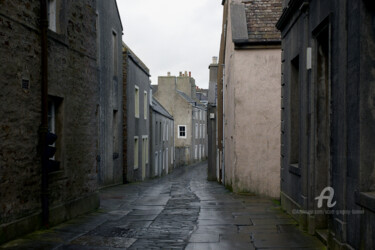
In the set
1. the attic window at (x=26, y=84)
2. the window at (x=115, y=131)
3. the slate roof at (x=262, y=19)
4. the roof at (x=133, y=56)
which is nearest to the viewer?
the attic window at (x=26, y=84)

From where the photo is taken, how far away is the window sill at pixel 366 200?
197 inches

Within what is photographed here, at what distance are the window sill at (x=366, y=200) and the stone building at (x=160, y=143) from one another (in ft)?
93.3

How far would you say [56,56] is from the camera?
30.5 ft

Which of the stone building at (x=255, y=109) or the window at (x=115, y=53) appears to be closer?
the stone building at (x=255, y=109)

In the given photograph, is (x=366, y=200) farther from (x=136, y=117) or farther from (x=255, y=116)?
(x=136, y=117)

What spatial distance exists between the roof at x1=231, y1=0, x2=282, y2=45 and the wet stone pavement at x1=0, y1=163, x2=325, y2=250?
5.99 metres

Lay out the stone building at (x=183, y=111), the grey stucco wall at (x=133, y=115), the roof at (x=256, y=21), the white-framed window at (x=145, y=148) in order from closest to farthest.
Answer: the roof at (x=256, y=21)
the grey stucco wall at (x=133, y=115)
the white-framed window at (x=145, y=148)
the stone building at (x=183, y=111)

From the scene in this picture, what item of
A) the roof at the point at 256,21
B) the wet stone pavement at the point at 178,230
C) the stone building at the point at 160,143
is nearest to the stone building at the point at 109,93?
the roof at the point at 256,21

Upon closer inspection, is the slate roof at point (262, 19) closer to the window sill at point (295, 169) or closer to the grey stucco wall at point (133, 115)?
the window sill at point (295, 169)

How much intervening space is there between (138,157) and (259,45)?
13.3m

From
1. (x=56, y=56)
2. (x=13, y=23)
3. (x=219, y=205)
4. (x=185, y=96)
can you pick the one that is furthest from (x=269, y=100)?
(x=185, y=96)

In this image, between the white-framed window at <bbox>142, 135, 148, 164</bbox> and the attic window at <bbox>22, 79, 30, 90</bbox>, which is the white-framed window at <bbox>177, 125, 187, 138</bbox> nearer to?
the white-framed window at <bbox>142, 135, 148, 164</bbox>

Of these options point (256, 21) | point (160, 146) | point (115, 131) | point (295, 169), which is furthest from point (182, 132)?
point (295, 169)

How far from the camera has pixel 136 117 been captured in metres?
26.2
